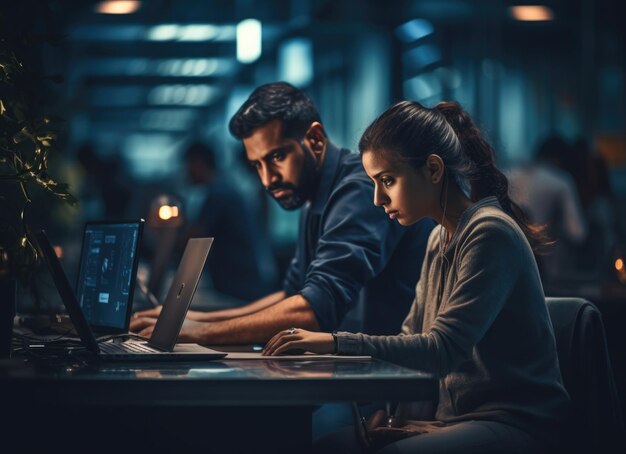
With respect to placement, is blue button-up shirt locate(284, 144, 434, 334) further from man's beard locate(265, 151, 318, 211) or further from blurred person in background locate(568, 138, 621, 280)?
blurred person in background locate(568, 138, 621, 280)

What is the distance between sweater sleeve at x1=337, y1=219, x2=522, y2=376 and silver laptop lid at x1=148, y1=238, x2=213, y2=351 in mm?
361

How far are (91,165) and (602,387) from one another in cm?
720

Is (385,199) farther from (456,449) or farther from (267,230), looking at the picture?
(267,230)

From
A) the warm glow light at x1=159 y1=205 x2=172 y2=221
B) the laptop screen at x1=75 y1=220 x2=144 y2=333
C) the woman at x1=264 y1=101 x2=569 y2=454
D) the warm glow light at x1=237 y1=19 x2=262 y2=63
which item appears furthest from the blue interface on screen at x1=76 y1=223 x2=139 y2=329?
the warm glow light at x1=237 y1=19 x2=262 y2=63

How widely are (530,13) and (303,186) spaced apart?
915 cm

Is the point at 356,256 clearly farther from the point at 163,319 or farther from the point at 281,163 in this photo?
the point at 163,319

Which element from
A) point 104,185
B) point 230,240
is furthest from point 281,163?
point 104,185

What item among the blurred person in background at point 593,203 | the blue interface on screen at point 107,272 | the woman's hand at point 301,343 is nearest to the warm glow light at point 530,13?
the blurred person in background at point 593,203

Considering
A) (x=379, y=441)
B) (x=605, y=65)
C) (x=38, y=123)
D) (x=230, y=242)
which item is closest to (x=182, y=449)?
(x=379, y=441)

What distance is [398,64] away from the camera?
11773 millimetres

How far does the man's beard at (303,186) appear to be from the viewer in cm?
318

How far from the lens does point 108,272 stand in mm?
2879

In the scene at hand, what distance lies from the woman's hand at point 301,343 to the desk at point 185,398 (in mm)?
39

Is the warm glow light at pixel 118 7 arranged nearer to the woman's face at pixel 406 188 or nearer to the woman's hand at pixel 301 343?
the woman's face at pixel 406 188
